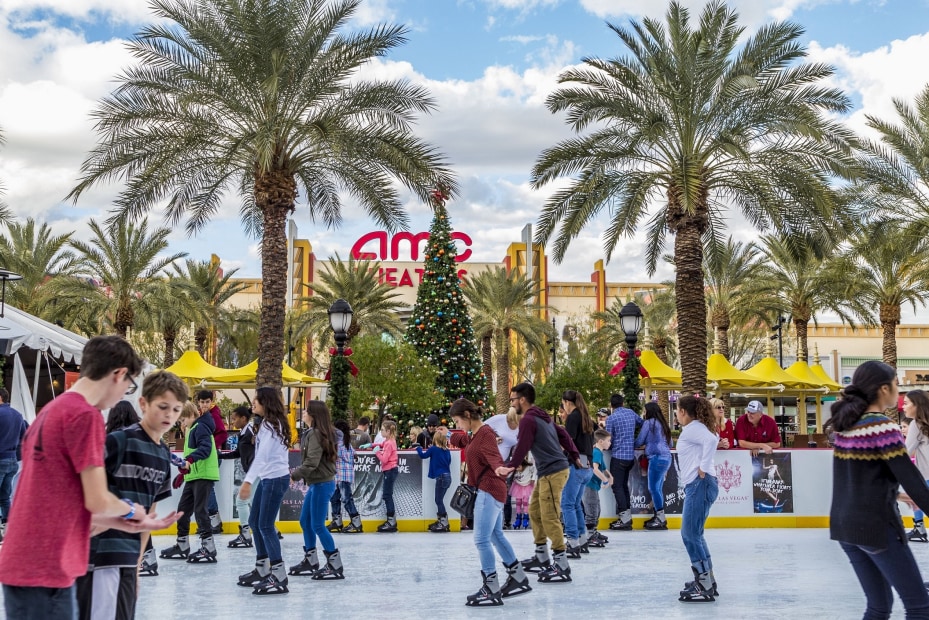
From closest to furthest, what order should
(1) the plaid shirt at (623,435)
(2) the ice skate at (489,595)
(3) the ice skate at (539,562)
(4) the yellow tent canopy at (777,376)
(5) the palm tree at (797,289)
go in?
(2) the ice skate at (489,595)
(3) the ice skate at (539,562)
(1) the plaid shirt at (623,435)
(4) the yellow tent canopy at (777,376)
(5) the palm tree at (797,289)

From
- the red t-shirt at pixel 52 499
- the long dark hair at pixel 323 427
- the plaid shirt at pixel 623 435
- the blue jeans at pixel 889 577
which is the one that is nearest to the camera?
the red t-shirt at pixel 52 499

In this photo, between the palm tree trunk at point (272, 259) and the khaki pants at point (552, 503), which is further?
the palm tree trunk at point (272, 259)

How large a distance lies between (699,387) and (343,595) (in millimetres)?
13340

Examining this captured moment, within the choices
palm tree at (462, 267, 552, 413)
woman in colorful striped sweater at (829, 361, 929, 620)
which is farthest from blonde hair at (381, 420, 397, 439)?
palm tree at (462, 267, 552, 413)

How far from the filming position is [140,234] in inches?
1336

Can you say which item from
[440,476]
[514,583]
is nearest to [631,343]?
[440,476]

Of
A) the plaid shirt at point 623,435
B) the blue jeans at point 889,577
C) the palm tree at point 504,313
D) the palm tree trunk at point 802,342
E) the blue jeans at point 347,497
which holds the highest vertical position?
the palm tree at point 504,313

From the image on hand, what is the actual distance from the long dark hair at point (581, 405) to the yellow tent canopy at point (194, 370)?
18870 mm

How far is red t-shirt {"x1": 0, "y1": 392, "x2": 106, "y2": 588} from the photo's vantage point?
10.8 feet

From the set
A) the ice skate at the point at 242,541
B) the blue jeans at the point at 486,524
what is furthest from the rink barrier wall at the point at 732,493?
the blue jeans at the point at 486,524

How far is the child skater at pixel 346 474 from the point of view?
12.8 m

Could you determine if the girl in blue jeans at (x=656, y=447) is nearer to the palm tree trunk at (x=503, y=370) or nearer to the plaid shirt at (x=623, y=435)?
the plaid shirt at (x=623, y=435)

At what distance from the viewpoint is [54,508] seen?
3.32m

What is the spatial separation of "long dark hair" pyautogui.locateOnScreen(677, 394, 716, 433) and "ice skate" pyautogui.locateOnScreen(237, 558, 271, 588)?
3.94 m
